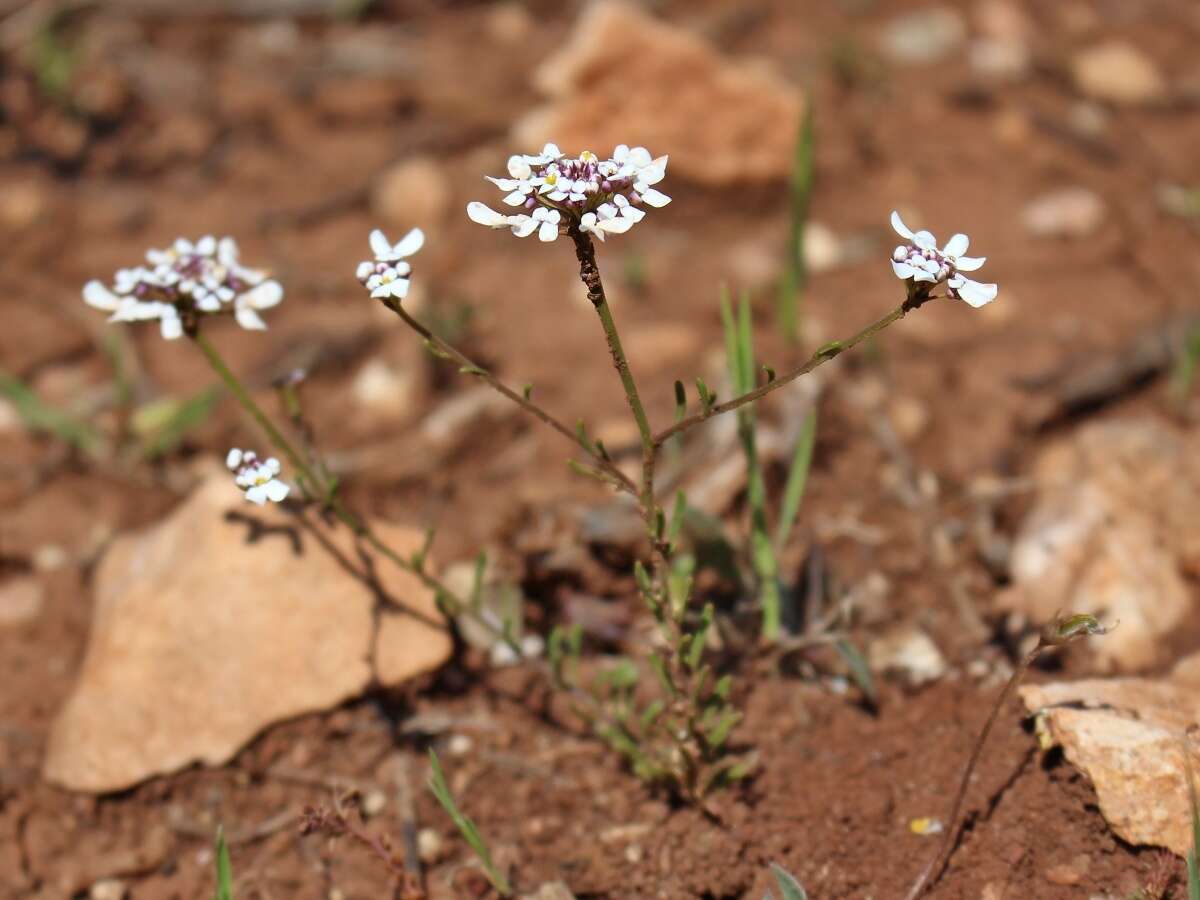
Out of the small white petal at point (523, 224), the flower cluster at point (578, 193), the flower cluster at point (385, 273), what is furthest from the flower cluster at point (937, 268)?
the flower cluster at point (385, 273)

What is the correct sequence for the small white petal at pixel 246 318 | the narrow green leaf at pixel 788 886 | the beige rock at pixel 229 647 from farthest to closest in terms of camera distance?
the beige rock at pixel 229 647
the small white petal at pixel 246 318
the narrow green leaf at pixel 788 886

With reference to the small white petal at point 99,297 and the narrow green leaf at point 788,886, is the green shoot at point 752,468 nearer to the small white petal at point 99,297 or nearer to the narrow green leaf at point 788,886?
the narrow green leaf at point 788,886

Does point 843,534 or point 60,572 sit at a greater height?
point 843,534

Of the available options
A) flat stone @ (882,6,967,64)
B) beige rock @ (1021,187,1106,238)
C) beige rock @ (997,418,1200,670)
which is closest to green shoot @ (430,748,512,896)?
beige rock @ (997,418,1200,670)

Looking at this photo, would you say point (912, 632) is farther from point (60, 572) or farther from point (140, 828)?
point (60, 572)

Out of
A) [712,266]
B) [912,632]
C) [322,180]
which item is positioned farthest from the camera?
[322,180]

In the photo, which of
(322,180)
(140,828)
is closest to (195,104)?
(322,180)
